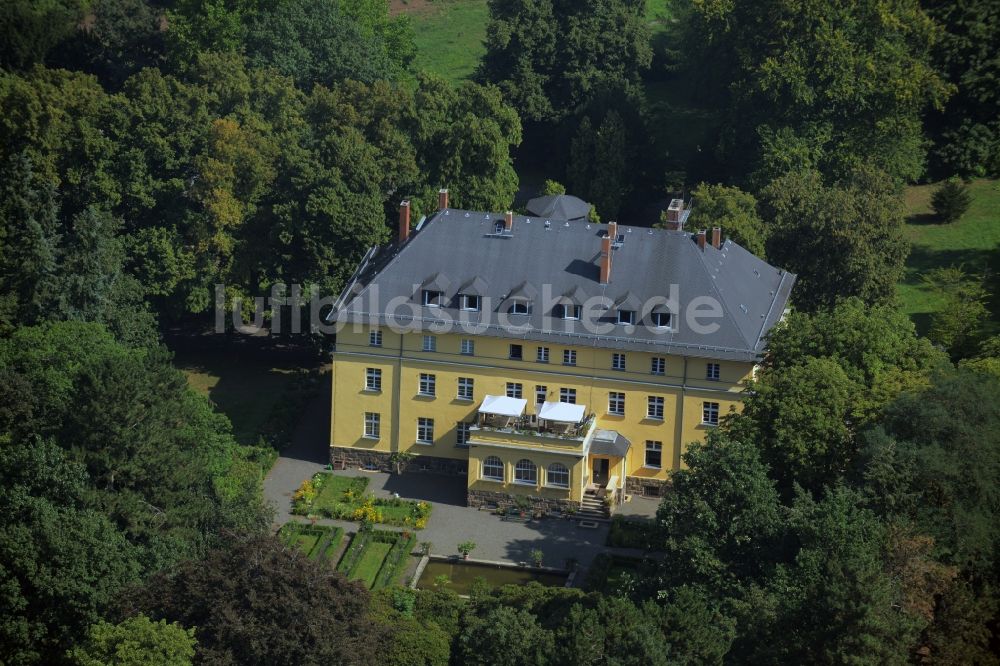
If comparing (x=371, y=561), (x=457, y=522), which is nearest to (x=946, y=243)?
(x=457, y=522)

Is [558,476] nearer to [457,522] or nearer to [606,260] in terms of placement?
[457,522]

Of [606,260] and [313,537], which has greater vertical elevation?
[606,260]

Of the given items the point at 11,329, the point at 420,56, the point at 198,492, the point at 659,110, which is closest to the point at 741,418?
the point at 198,492

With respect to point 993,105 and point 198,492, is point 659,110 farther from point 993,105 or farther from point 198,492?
point 198,492

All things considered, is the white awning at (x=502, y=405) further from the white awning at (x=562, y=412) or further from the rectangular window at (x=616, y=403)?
the rectangular window at (x=616, y=403)

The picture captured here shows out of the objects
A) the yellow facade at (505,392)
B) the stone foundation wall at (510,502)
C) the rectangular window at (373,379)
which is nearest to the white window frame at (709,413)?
the yellow facade at (505,392)

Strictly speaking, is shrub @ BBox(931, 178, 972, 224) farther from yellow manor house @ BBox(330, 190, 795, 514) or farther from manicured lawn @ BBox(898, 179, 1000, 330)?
yellow manor house @ BBox(330, 190, 795, 514)

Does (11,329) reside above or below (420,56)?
below
